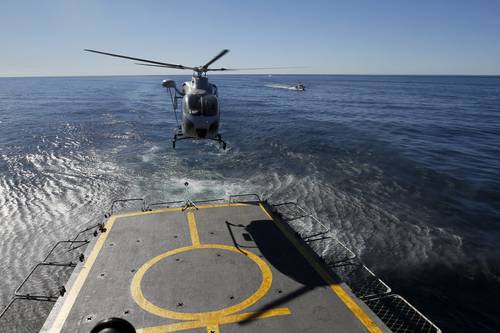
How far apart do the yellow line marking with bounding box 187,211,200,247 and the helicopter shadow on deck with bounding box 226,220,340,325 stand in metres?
1.88

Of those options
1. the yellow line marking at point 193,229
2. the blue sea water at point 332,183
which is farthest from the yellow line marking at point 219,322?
the blue sea water at point 332,183

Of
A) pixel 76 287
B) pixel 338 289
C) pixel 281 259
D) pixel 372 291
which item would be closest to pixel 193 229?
pixel 281 259

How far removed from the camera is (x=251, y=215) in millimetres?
18266

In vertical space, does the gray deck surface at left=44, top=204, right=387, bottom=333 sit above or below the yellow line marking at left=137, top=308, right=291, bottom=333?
below

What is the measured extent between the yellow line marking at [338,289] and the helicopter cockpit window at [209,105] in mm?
9680

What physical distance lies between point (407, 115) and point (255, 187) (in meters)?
56.2

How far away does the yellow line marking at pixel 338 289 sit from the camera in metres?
10.0

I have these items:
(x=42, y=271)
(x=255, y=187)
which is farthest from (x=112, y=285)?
(x=255, y=187)

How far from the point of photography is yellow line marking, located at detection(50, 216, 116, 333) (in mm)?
10031

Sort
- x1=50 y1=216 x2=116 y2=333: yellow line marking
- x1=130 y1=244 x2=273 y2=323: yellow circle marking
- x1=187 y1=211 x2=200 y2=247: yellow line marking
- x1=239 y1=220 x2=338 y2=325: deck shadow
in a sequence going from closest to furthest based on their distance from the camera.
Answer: x1=50 y1=216 x2=116 y2=333: yellow line marking
x1=130 y1=244 x2=273 y2=323: yellow circle marking
x1=239 y1=220 x2=338 y2=325: deck shadow
x1=187 y1=211 x2=200 y2=247: yellow line marking

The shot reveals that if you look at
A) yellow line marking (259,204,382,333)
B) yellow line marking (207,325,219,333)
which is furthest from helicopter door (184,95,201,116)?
yellow line marking (207,325,219,333)

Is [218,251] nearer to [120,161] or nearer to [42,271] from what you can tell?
[42,271]

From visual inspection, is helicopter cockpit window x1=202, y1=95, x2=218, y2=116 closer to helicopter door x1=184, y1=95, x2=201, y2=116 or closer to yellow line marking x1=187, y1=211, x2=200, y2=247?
helicopter door x1=184, y1=95, x2=201, y2=116

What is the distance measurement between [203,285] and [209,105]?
1230 cm
